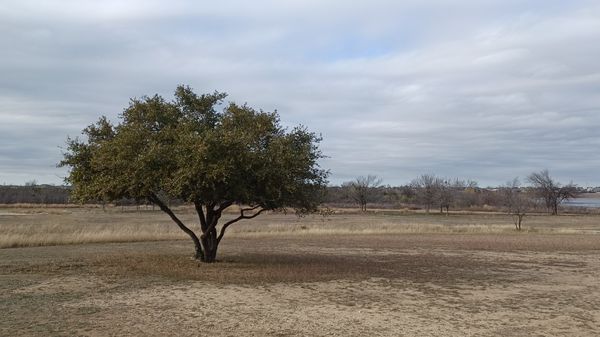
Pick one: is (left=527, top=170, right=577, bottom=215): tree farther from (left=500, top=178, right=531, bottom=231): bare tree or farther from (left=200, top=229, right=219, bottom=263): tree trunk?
(left=200, top=229, right=219, bottom=263): tree trunk

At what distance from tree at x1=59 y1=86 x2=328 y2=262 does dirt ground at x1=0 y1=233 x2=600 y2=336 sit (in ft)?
8.86

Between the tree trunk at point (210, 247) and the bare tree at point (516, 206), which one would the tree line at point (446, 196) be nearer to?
the bare tree at point (516, 206)

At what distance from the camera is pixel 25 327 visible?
443 inches

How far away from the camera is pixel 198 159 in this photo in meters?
17.5

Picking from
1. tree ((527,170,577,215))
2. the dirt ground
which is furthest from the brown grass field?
tree ((527,170,577,215))

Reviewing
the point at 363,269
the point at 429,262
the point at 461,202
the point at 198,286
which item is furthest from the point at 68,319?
the point at 461,202

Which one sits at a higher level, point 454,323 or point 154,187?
point 154,187

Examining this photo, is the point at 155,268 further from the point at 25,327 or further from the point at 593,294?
the point at 593,294

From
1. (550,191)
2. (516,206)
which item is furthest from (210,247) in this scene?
(550,191)

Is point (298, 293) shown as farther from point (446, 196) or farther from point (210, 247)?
point (446, 196)

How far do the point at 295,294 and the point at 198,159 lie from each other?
4.99 m

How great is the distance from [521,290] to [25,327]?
45.0 ft

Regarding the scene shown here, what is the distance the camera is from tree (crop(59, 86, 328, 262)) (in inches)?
710

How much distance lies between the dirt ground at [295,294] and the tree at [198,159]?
8.86ft
